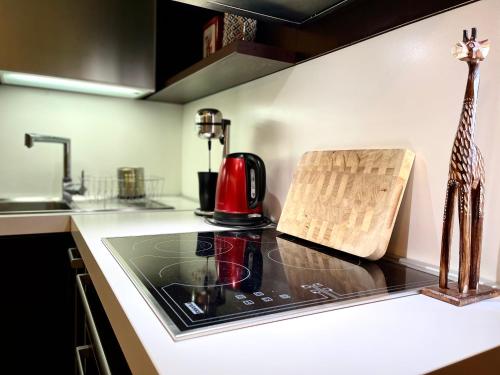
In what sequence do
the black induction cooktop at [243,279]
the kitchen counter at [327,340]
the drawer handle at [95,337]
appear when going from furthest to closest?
the drawer handle at [95,337], the black induction cooktop at [243,279], the kitchen counter at [327,340]

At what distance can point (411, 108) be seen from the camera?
824mm

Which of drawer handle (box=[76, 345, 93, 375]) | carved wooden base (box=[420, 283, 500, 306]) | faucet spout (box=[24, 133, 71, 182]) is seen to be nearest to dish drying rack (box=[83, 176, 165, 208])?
faucet spout (box=[24, 133, 71, 182])

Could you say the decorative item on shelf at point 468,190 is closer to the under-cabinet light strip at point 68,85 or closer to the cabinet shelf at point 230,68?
the cabinet shelf at point 230,68

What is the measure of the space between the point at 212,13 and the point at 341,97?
92 centimetres

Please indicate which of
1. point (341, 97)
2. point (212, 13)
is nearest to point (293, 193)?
point (341, 97)

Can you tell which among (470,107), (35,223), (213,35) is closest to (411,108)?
(470,107)

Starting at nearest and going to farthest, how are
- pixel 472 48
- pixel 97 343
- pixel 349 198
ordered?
pixel 472 48
pixel 97 343
pixel 349 198

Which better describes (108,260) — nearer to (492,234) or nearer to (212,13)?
(492,234)

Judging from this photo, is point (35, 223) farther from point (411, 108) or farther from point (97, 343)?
point (411, 108)

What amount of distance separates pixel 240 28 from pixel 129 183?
2.87 feet

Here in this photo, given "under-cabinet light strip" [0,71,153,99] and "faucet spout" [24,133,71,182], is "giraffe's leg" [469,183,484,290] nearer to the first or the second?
"under-cabinet light strip" [0,71,153,99]

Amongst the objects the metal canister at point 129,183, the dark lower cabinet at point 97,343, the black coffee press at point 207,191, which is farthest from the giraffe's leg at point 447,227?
the metal canister at point 129,183

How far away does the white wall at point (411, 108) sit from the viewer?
682 mm

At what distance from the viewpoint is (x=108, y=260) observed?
77 centimetres
